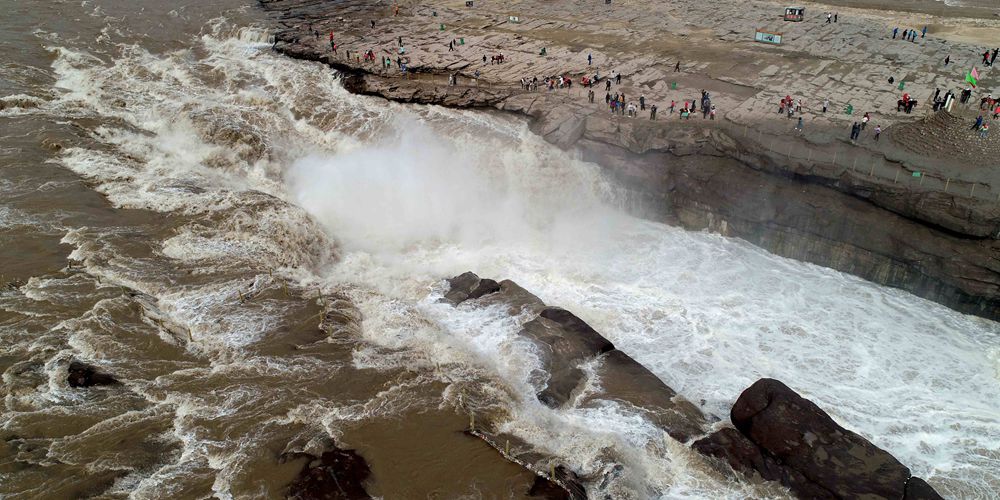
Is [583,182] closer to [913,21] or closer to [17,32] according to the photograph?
[913,21]

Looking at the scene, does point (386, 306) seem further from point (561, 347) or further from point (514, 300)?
point (561, 347)

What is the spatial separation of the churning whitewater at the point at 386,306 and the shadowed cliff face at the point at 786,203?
0.85m

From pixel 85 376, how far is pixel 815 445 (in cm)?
1969

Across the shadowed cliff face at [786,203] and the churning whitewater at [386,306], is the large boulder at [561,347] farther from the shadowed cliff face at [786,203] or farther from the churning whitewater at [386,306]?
the shadowed cliff face at [786,203]

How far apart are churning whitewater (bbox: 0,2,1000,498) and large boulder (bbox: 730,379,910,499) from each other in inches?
62.9

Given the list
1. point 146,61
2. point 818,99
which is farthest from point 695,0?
point 146,61

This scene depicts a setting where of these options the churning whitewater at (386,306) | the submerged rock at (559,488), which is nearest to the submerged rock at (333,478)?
the churning whitewater at (386,306)

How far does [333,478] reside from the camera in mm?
15812

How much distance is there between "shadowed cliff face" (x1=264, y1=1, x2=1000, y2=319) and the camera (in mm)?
24688

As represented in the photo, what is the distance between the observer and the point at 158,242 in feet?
82.5

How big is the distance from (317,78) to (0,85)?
682 inches

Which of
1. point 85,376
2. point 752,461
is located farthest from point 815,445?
point 85,376

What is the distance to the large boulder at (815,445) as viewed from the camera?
16.5 meters

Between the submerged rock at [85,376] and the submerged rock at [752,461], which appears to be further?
the submerged rock at [85,376]
